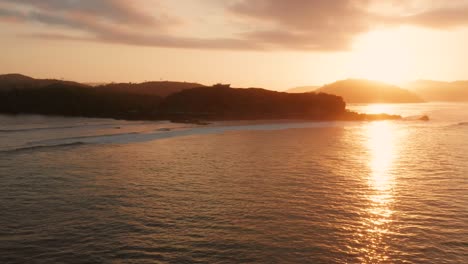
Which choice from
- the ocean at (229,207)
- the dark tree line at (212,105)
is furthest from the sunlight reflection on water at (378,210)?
the dark tree line at (212,105)

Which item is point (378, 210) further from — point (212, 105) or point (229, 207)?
Result: point (212, 105)

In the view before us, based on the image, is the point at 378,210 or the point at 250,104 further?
the point at 250,104

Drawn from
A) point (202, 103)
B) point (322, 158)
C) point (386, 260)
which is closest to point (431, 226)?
point (386, 260)

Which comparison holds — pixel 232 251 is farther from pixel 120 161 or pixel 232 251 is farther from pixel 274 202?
pixel 120 161

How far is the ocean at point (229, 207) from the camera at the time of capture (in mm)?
21406

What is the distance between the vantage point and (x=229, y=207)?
29.6m

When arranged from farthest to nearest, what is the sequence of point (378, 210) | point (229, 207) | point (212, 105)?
point (212, 105), point (229, 207), point (378, 210)

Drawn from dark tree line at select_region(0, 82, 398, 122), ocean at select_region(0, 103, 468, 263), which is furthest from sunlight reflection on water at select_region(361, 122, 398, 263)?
dark tree line at select_region(0, 82, 398, 122)

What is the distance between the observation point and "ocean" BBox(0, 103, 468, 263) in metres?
21.4

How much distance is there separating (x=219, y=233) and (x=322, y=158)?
33.5 m

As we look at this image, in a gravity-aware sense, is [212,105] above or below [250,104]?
below

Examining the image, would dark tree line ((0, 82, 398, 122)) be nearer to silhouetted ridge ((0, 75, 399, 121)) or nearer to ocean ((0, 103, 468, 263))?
silhouetted ridge ((0, 75, 399, 121))

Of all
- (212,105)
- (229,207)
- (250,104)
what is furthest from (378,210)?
(212,105)

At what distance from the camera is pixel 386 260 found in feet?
66.9
